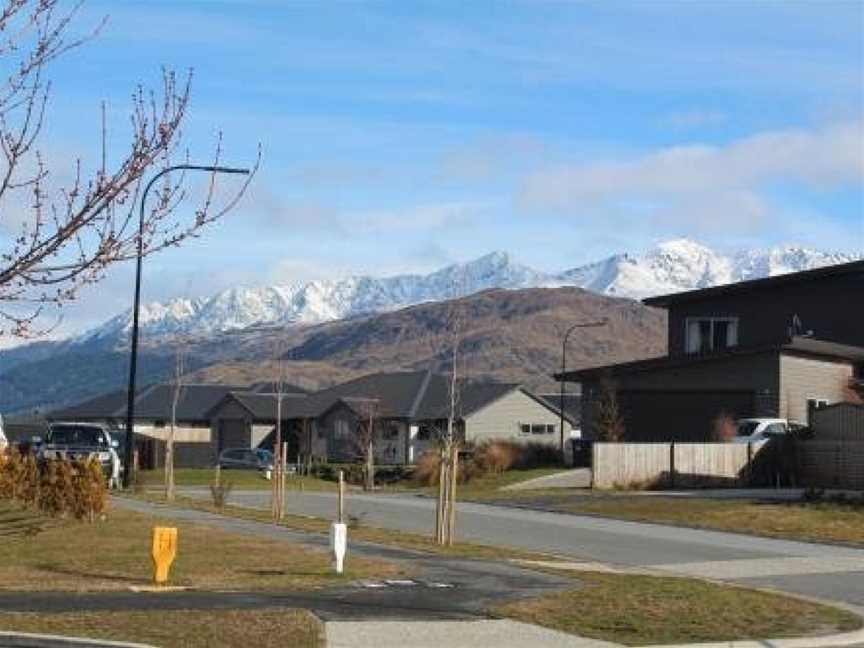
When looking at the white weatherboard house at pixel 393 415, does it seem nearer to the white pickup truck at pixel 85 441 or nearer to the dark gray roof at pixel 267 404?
the dark gray roof at pixel 267 404

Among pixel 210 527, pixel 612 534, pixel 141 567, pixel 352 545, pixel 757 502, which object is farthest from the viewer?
pixel 757 502

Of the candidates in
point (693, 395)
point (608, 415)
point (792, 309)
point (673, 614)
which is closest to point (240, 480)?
point (608, 415)

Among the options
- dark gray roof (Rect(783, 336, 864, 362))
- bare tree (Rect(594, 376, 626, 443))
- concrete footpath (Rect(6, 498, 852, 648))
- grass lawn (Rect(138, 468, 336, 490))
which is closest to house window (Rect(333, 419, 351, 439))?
grass lawn (Rect(138, 468, 336, 490))

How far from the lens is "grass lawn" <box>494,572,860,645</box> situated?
14000mm

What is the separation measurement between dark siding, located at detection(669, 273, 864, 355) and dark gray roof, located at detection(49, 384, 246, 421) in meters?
54.8

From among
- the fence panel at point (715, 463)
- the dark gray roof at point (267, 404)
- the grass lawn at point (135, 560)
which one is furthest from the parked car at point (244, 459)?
the grass lawn at point (135, 560)

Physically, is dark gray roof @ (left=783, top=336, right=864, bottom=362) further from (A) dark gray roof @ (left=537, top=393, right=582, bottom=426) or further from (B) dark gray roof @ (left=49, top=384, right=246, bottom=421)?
(B) dark gray roof @ (left=49, top=384, right=246, bottom=421)

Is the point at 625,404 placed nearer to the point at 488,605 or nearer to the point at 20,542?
the point at 20,542

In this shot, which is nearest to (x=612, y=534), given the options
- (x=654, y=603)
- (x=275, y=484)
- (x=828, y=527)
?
(x=828, y=527)

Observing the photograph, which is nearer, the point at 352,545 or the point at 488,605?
the point at 488,605

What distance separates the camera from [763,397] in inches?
1907

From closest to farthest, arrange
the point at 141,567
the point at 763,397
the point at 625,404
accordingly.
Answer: the point at 141,567, the point at 763,397, the point at 625,404

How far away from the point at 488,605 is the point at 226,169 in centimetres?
542

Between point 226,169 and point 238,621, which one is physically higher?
point 226,169
